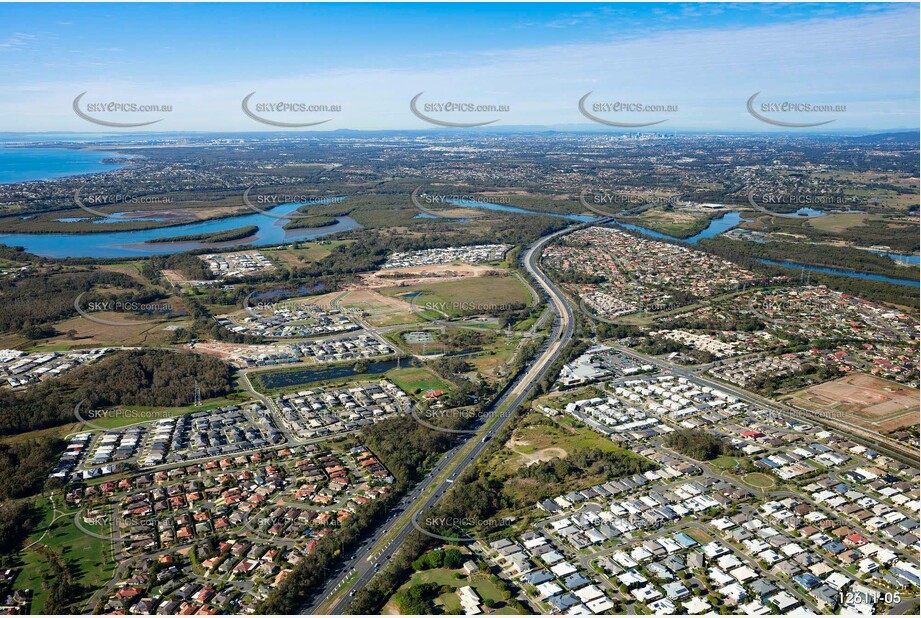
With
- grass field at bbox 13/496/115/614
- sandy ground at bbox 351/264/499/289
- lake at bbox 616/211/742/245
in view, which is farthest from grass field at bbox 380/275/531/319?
grass field at bbox 13/496/115/614

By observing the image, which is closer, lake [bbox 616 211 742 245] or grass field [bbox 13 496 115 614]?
grass field [bbox 13 496 115 614]

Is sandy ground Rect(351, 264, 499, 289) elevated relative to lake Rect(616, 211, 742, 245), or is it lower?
lower

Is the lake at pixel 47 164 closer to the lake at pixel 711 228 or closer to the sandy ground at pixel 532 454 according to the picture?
the lake at pixel 711 228

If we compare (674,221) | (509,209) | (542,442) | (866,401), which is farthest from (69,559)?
(509,209)

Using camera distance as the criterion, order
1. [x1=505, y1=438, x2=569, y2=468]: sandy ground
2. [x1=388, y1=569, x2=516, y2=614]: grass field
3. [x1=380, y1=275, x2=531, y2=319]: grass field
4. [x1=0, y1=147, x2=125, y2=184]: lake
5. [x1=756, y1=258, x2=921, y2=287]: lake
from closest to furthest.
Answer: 1. [x1=388, y1=569, x2=516, y2=614]: grass field
2. [x1=505, y1=438, x2=569, y2=468]: sandy ground
3. [x1=380, y1=275, x2=531, y2=319]: grass field
4. [x1=756, y1=258, x2=921, y2=287]: lake
5. [x1=0, y1=147, x2=125, y2=184]: lake

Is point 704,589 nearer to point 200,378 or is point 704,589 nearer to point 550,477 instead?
point 550,477

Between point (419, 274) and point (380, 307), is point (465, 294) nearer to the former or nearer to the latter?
point (380, 307)

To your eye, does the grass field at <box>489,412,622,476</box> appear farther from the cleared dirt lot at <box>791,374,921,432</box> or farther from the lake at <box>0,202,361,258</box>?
the lake at <box>0,202,361,258</box>
